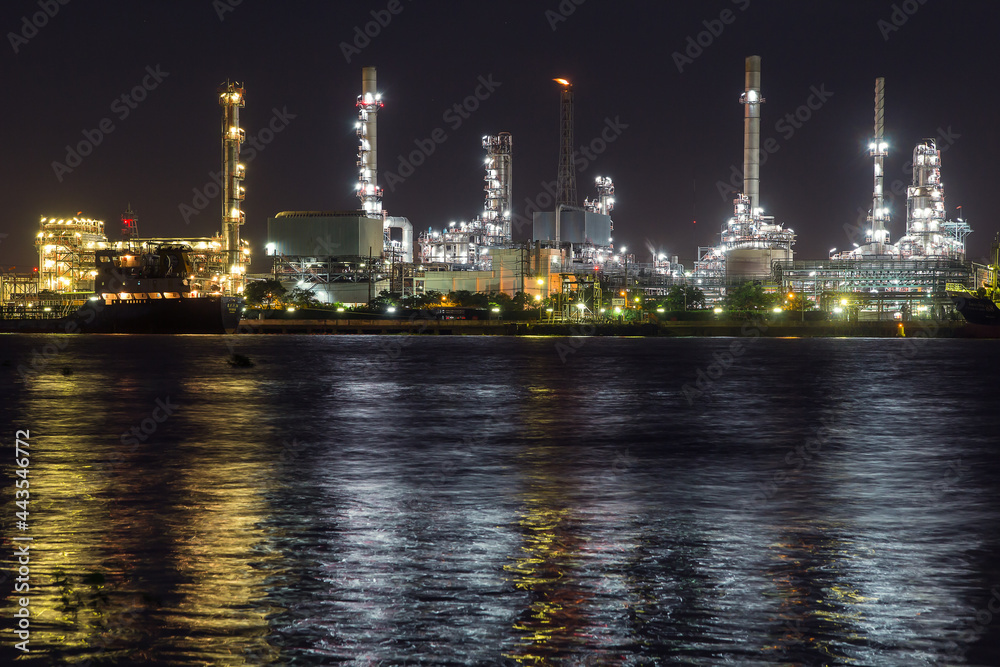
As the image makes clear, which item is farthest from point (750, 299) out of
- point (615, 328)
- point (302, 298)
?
point (302, 298)

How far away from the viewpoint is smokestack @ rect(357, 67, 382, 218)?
157 metres

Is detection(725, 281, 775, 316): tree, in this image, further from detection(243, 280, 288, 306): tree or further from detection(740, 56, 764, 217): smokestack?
detection(243, 280, 288, 306): tree

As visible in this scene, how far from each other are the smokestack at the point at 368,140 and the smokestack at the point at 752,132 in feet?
186

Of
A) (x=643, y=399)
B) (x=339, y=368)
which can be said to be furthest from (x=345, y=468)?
(x=339, y=368)

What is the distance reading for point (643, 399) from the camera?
38.7m

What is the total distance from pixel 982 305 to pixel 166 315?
9668 centimetres

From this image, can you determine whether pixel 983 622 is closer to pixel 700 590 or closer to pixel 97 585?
pixel 700 590

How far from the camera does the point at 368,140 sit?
15738 centimetres

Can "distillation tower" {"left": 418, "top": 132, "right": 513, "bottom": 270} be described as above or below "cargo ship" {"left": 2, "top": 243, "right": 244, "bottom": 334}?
above

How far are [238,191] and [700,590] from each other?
140m

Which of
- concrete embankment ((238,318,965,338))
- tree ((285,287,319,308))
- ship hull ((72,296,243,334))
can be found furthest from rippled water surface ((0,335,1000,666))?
tree ((285,287,319,308))

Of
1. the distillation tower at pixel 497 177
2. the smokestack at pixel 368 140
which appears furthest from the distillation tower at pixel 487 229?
the smokestack at pixel 368 140

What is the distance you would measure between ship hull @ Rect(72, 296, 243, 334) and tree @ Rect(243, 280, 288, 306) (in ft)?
87.6

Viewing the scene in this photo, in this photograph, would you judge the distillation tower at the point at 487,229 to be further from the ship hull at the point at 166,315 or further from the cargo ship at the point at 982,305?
the cargo ship at the point at 982,305
